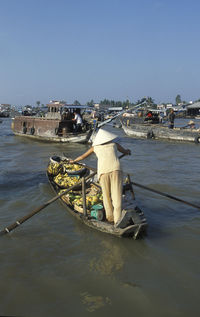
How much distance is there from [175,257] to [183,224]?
1.49 m

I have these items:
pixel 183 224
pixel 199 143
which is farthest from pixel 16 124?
pixel 183 224

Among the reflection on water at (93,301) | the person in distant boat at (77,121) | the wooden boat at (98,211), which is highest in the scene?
the person in distant boat at (77,121)

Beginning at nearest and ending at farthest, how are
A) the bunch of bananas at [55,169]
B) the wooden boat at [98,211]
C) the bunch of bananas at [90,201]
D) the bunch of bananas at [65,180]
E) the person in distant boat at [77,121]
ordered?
the wooden boat at [98,211], the bunch of bananas at [90,201], the bunch of bananas at [65,180], the bunch of bananas at [55,169], the person in distant boat at [77,121]

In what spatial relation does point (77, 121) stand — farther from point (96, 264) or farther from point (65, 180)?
point (96, 264)

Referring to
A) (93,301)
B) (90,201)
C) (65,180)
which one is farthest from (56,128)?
(93,301)

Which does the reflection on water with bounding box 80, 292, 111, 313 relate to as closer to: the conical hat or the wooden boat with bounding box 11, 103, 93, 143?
the conical hat

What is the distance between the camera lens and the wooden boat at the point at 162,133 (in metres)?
20.8

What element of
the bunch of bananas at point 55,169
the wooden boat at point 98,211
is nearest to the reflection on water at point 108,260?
the wooden boat at point 98,211

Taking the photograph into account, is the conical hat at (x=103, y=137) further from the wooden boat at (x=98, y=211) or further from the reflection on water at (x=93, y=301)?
the reflection on water at (x=93, y=301)

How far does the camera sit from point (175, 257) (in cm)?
491

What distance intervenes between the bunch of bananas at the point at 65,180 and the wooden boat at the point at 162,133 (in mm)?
14681

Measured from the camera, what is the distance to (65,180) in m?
8.41

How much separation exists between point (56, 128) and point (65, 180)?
12311mm

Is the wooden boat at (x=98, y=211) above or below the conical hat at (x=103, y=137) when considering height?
below
